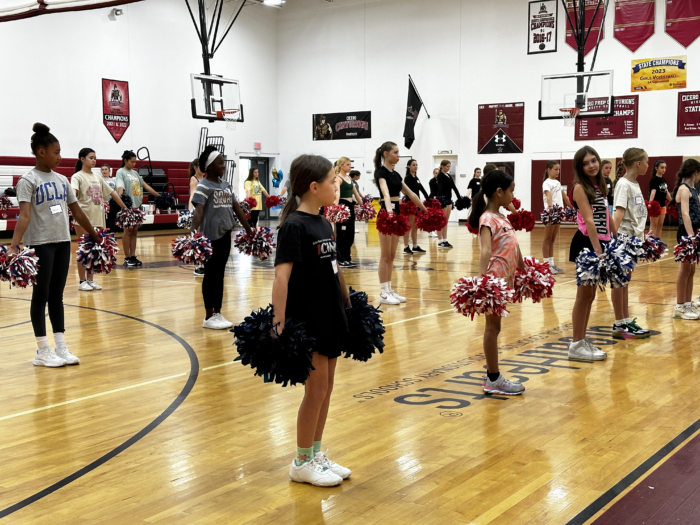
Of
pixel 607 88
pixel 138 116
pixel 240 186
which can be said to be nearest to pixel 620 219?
pixel 607 88

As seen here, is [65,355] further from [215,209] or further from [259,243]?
[259,243]

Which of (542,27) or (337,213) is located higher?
(542,27)

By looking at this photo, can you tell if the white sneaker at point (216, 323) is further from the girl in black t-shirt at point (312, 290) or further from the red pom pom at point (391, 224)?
the girl in black t-shirt at point (312, 290)

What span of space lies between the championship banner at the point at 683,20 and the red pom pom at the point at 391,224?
16.8m

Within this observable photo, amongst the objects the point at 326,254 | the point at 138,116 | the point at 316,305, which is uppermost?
the point at 138,116

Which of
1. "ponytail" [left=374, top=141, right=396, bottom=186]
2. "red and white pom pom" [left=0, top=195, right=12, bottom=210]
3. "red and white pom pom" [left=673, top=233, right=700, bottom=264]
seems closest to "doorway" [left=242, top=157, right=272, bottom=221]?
"red and white pom pom" [left=0, top=195, right=12, bottom=210]

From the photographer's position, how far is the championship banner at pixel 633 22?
22.0 m

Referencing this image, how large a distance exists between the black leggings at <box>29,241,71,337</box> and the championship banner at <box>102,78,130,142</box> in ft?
59.7

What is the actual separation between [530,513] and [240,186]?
83.7ft

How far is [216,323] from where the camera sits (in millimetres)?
7254

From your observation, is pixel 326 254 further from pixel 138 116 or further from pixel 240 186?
pixel 240 186

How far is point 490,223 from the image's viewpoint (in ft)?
15.6

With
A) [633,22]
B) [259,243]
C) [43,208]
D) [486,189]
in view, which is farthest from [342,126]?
[486,189]

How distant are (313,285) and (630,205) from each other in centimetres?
427
